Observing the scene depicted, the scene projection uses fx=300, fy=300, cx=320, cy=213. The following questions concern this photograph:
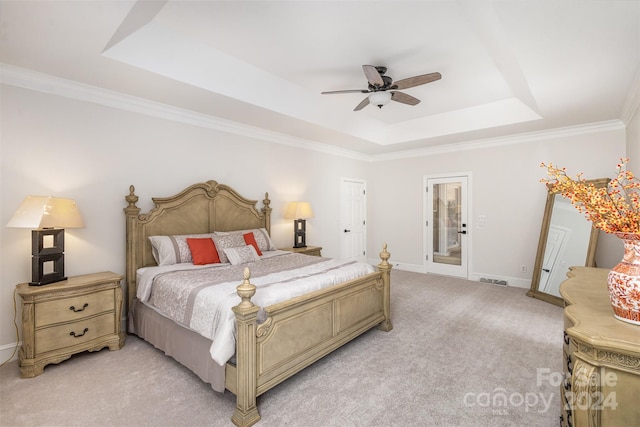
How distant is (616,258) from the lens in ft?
14.1

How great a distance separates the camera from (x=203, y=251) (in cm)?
346

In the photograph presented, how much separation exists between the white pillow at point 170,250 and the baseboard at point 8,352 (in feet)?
4.48

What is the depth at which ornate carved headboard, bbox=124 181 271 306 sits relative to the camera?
133 inches

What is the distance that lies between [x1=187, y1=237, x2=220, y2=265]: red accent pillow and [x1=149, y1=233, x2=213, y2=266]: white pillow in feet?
0.24

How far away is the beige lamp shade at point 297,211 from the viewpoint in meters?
5.05

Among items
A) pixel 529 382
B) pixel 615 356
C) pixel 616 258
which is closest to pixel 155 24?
pixel 615 356

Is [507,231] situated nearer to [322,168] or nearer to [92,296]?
[322,168]

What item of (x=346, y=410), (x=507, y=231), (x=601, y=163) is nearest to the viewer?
(x=346, y=410)

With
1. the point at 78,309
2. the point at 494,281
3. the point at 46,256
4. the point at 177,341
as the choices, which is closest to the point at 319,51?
the point at 177,341

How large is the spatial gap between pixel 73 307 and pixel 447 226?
19.3ft

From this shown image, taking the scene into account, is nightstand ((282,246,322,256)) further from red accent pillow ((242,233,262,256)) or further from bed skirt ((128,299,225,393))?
bed skirt ((128,299,225,393))

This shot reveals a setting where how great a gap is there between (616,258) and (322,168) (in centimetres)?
476

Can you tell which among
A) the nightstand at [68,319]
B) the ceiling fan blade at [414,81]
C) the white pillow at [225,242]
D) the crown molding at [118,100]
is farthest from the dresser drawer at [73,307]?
the ceiling fan blade at [414,81]

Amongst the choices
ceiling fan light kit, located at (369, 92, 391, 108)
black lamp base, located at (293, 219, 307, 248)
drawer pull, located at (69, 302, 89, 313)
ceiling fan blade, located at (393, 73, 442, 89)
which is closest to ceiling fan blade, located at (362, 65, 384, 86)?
ceiling fan blade, located at (393, 73, 442, 89)
